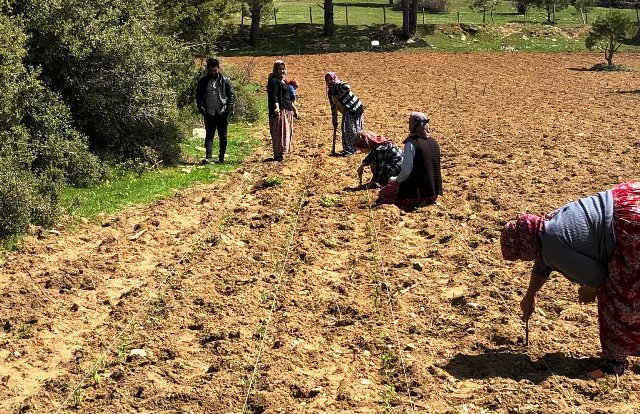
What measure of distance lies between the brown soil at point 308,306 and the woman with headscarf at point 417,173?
0.81 ft

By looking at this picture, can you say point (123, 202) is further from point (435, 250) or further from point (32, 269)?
point (435, 250)

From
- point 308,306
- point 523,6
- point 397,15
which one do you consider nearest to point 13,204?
point 308,306

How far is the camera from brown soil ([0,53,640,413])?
5016mm

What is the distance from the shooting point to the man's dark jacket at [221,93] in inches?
481

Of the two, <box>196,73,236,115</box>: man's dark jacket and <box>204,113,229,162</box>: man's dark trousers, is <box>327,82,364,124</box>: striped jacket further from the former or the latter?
<box>204,113,229,162</box>: man's dark trousers

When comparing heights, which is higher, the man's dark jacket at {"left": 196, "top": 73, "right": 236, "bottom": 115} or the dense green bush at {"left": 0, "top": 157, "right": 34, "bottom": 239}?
the man's dark jacket at {"left": 196, "top": 73, "right": 236, "bottom": 115}

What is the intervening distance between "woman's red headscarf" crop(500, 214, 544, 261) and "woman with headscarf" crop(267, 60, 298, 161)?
799cm

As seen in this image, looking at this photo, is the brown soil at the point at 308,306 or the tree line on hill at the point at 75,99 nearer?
the brown soil at the point at 308,306

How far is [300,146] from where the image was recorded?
552 inches

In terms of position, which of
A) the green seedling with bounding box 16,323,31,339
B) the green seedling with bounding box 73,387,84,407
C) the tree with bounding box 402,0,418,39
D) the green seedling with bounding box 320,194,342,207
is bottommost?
the green seedling with bounding box 73,387,84,407

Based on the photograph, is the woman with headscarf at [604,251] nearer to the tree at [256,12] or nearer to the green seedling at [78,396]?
the green seedling at [78,396]

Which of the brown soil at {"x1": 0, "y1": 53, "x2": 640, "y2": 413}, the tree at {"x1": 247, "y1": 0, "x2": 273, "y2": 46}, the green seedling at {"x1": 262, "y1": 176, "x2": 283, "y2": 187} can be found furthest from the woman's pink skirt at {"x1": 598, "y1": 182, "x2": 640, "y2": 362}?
the tree at {"x1": 247, "y1": 0, "x2": 273, "y2": 46}

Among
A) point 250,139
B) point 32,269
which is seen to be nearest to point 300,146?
point 250,139

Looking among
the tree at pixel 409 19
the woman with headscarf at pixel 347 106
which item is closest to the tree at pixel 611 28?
the tree at pixel 409 19
